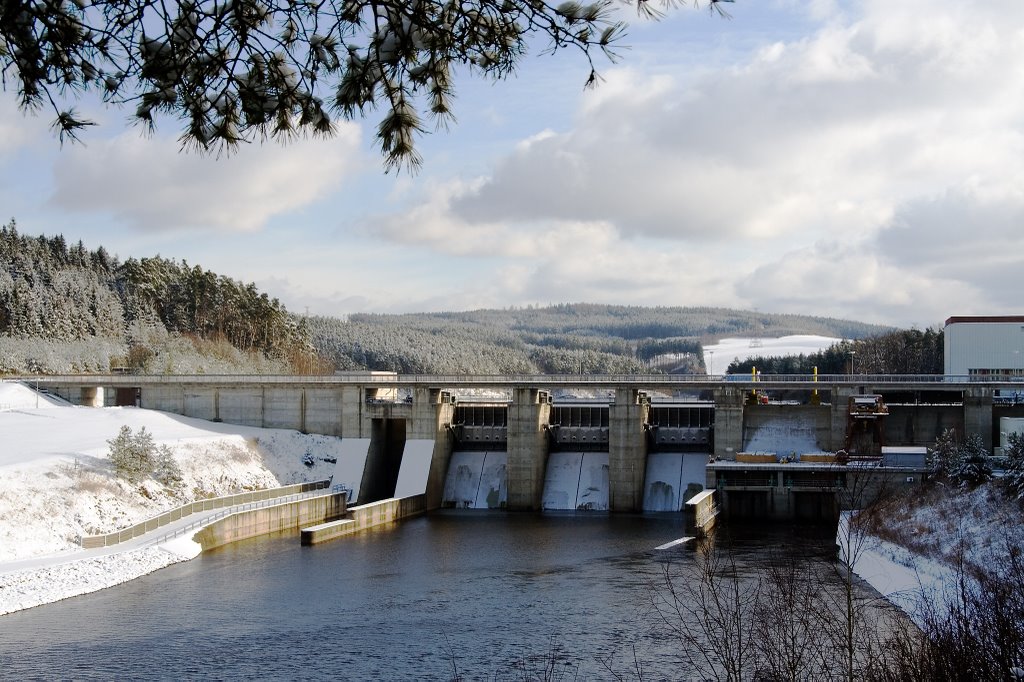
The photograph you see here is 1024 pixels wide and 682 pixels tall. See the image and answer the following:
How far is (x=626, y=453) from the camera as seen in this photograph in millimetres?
55438

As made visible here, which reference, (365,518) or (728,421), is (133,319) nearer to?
(365,518)

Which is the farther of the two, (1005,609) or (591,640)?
(591,640)

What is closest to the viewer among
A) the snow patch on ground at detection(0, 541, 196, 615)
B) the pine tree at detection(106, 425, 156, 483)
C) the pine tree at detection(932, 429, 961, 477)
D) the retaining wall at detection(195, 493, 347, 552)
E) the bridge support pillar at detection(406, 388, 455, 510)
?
the snow patch on ground at detection(0, 541, 196, 615)

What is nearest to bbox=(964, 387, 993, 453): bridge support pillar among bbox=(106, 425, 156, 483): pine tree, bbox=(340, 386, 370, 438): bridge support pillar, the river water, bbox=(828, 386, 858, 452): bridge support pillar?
bbox=(828, 386, 858, 452): bridge support pillar

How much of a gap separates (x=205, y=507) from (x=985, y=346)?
4178 centimetres

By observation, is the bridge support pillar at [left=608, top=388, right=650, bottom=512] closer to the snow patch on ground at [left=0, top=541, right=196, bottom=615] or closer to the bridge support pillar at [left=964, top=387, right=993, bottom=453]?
the bridge support pillar at [left=964, top=387, right=993, bottom=453]

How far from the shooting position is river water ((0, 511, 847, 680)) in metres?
24.8

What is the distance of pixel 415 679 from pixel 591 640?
5226 millimetres

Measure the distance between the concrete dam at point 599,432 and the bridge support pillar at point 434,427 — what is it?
75 millimetres

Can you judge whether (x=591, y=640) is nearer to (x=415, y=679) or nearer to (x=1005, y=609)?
(x=415, y=679)

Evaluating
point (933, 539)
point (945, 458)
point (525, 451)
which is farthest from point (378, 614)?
point (945, 458)

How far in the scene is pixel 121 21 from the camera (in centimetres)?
942

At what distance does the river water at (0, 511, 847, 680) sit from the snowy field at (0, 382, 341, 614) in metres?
1.35

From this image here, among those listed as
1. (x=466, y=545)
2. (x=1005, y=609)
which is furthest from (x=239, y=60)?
(x=466, y=545)
